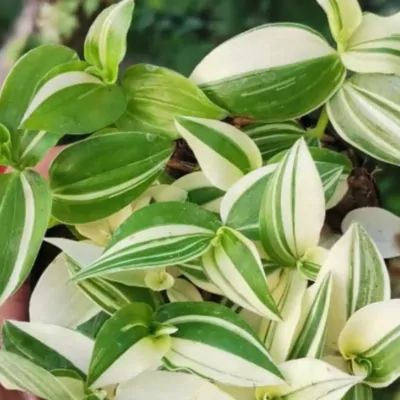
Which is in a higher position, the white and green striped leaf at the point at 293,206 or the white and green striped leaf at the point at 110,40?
the white and green striped leaf at the point at 110,40

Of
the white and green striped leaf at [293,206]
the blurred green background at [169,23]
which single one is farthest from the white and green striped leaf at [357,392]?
the blurred green background at [169,23]

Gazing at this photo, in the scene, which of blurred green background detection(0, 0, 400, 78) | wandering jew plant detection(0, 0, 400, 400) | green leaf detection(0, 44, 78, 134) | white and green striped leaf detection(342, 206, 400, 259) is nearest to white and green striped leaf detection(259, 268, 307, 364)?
wandering jew plant detection(0, 0, 400, 400)

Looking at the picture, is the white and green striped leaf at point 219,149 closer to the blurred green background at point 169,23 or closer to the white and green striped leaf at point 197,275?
the white and green striped leaf at point 197,275

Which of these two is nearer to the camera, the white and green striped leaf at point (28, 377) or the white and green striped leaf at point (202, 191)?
the white and green striped leaf at point (28, 377)

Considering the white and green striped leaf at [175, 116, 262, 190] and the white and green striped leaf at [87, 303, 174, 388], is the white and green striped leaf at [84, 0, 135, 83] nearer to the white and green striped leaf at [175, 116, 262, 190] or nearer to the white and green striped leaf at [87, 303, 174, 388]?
the white and green striped leaf at [175, 116, 262, 190]

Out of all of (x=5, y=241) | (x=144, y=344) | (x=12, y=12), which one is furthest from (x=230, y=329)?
(x=12, y=12)

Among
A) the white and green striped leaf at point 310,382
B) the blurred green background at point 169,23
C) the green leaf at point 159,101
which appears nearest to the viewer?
the white and green striped leaf at point 310,382

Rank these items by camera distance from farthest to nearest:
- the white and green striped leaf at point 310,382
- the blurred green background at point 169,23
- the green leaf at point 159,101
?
1. the blurred green background at point 169,23
2. the green leaf at point 159,101
3. the white and green striped leaf at point 310,382
